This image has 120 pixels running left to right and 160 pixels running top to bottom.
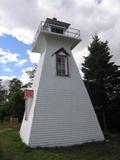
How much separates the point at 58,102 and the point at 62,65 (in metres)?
2.65

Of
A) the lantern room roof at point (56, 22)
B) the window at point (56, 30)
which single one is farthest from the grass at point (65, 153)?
the lantern room roof at point (56, 22)

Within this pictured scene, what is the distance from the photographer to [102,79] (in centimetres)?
1970

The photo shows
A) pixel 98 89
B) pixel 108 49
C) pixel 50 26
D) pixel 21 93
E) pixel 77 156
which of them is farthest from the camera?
pixel 21 93

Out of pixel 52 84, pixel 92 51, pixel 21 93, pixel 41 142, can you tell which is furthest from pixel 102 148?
pixel 21 93

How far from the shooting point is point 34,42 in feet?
48.3

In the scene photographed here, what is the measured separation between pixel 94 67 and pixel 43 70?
345 inches

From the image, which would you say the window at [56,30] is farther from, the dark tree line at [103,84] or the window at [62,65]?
the dark tree line at [103,84]

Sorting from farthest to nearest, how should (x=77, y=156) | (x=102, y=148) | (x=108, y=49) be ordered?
(x=108, y=49) → (x=102, y=148) → (x=77, y=156)

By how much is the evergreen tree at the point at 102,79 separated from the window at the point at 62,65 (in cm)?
668

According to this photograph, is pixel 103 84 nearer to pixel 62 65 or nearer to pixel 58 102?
pixel 62 65

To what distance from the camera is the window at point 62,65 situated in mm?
13180

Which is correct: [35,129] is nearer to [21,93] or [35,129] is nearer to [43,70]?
[43,70]

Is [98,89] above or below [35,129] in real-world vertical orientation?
above

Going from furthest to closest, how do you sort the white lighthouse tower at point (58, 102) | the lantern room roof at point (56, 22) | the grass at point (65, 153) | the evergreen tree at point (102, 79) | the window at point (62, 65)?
the evergreen tree at point (102, 79) < the lantern room roof at point (56, 22) < the window at point (62, 65) < the white lighthouse tower at point (58, 102) < the grass at point (65, 153)
